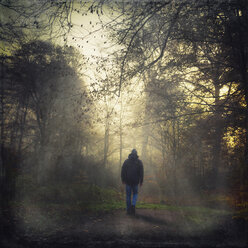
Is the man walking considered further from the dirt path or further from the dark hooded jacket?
the dirt path

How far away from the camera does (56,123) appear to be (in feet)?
44.3

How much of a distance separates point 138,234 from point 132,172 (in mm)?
2293

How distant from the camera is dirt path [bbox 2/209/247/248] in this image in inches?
172

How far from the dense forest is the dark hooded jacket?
142 centimetres

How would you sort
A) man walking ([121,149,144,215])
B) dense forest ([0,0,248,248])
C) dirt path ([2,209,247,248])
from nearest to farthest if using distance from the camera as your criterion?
dirt path ([2,209,247,248]) → dense forest ([0,0,248,248]) → man walking ([121,149,144,215])

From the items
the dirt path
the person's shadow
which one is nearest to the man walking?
the person's shadow

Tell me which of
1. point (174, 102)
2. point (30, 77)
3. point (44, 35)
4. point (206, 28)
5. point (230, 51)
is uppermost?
point (30, 77)

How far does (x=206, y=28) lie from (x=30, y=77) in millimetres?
9803

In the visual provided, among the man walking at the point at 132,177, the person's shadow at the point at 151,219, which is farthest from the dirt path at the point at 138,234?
the man walking at the point at 132,177

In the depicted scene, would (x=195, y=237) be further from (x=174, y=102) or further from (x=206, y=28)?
(x=206, y=28)

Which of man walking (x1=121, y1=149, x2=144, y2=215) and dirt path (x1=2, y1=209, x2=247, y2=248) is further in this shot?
man walking (x1=121, y1=149, x2=144, y2=215)

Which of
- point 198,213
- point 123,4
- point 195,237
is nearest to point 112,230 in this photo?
point 195,237

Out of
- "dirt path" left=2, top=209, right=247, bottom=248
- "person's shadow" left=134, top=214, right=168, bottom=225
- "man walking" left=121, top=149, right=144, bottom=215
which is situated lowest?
"dirt path" left=2, top=209, right=247, bottom=248

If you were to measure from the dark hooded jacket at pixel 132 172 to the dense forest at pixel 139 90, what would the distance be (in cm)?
142
